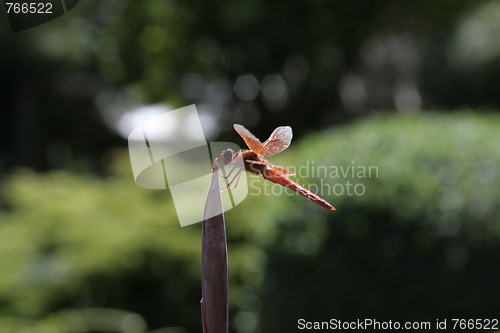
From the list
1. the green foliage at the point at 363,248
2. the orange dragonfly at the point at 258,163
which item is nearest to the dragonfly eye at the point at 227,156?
the orange dragonfly at the point at 258,163

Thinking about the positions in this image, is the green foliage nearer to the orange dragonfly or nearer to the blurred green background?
the blurred green background

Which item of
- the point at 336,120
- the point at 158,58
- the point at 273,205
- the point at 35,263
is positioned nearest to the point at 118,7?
the point at 158,58

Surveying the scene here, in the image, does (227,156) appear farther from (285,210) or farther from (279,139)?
(285,210)

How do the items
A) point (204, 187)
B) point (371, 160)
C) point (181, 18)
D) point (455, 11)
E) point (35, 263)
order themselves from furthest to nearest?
point (455, 11) → point (181, 18) → point (204, 187) → point (35, 263) → point (371, 160)

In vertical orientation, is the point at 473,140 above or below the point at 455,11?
below

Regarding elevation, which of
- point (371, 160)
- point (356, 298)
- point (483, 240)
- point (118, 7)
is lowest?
point (356, 298)

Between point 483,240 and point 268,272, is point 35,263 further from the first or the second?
point 483,240
